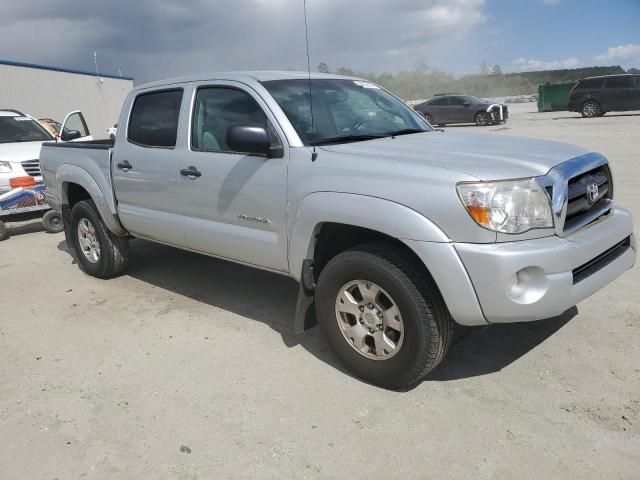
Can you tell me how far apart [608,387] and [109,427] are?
2804 mm

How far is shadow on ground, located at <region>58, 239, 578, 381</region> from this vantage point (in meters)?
3.57

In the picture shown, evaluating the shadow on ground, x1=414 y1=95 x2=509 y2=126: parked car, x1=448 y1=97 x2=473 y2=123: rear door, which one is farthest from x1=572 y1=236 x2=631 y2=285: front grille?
x1=448 y1=97 x2=473 y2=123: rear door

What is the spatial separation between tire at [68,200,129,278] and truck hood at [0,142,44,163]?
10.8 feet

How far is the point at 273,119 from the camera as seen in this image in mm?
3643

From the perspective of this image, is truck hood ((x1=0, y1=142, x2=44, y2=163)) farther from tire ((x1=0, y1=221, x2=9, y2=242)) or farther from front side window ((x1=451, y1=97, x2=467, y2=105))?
front side window ((x1=451, y1=97, x2=467, y2=105))

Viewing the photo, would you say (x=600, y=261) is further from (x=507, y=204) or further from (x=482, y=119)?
(x=482, y=119)

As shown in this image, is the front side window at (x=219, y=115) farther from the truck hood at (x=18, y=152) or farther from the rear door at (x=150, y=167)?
the truck hood at (x=18, y=152)

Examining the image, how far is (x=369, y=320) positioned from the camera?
323cm

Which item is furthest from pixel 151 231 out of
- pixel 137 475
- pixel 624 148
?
pixel 624 148

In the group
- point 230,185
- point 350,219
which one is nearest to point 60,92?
point 230,185

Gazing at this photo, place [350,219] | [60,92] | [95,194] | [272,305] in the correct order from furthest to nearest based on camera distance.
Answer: [60,92]
[95,194]
[272,305]
[350,219]

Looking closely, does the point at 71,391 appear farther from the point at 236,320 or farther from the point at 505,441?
the point at 505,441

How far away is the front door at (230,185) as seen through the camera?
3629mm

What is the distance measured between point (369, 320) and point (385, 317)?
0.40ft
